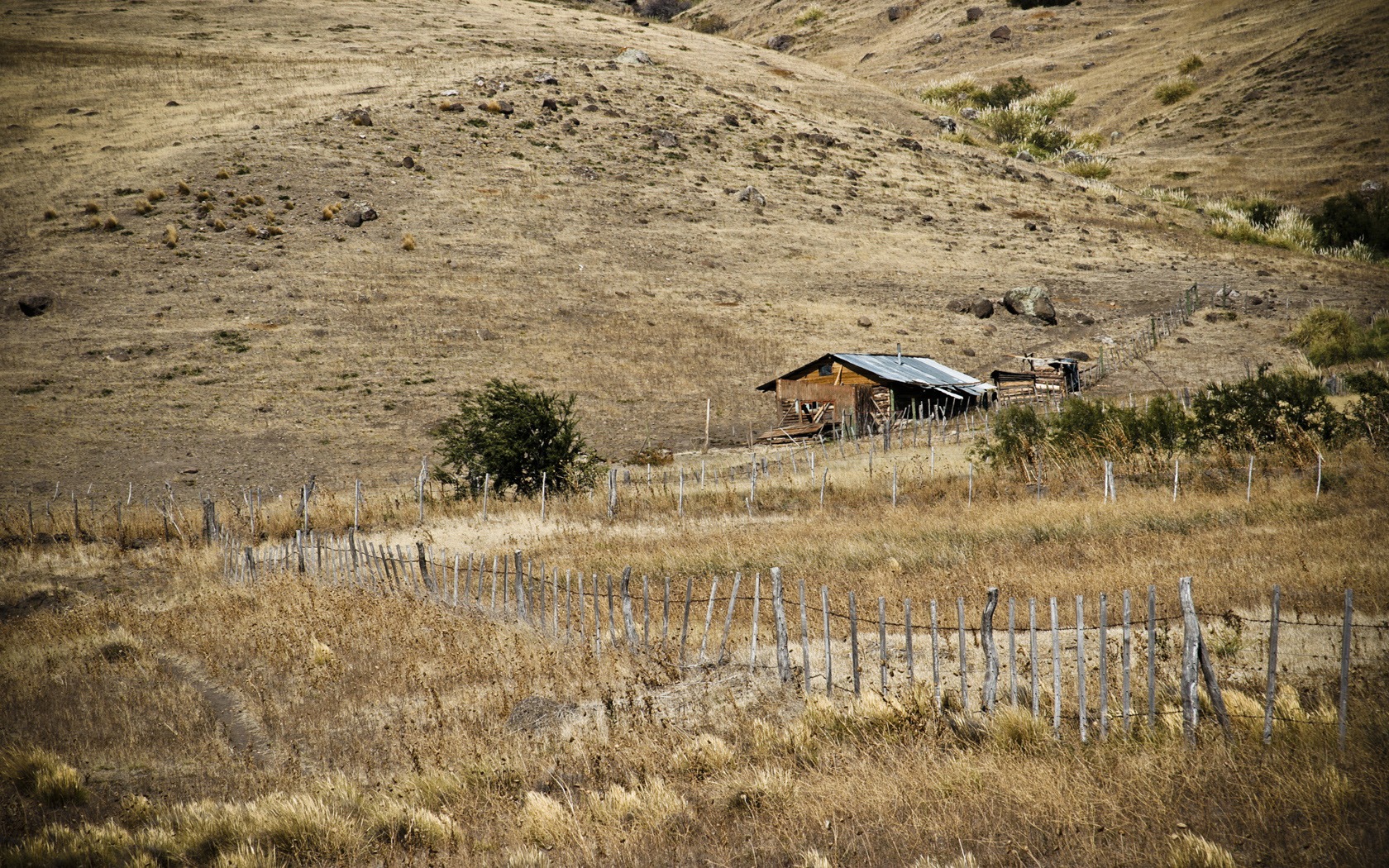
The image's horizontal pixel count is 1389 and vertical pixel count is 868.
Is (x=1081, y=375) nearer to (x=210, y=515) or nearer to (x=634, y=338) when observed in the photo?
(x=634, y=338)

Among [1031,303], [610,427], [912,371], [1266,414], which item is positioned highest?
A: [1031,303]

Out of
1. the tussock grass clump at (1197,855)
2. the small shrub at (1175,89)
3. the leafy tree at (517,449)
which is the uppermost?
the small shrub at (1175,89)

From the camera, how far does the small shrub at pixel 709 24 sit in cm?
15862

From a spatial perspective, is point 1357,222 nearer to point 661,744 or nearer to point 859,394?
point 859,394

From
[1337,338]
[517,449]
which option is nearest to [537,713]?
[517,449]

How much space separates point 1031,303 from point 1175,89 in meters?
56.0

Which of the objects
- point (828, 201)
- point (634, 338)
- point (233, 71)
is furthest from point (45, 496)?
point (233, 71)

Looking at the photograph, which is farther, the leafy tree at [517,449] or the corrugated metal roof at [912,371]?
the corrugated metal roof at [912,371]

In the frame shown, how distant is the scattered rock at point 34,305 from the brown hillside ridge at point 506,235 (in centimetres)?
59

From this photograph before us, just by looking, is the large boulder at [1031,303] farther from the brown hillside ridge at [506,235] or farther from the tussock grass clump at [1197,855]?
the tussock grass clump at [1197,855]

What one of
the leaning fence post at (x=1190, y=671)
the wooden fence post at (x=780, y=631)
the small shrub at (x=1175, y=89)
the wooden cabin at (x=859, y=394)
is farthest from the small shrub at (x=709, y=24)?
the leaning fence post at (x=1190, y=671)

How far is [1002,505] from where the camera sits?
68.3 ft

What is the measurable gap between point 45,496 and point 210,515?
11292 millimetres

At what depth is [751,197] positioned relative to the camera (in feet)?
216
